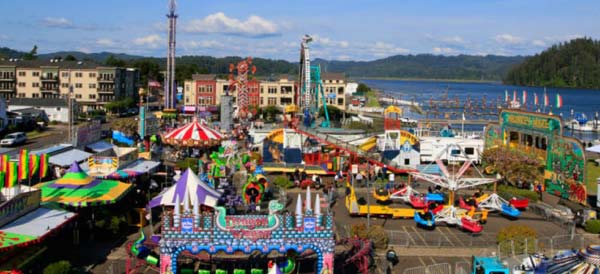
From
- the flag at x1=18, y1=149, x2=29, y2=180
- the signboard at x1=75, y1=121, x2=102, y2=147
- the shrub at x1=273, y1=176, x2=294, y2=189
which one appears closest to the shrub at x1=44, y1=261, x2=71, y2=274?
the flag at x1=18, y1=149, x2=29, y2=180

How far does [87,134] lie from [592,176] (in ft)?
116

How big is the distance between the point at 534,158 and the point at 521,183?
187cm

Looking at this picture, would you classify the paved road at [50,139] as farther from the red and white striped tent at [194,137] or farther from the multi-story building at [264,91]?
the multi-story building at [264,91]

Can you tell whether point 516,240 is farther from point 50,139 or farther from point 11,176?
point 50,139

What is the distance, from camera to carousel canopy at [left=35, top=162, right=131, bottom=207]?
26.0 m

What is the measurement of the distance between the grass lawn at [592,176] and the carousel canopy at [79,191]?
1045 inches

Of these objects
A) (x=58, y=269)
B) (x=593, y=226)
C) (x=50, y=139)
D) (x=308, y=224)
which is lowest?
(x=593, y=226)

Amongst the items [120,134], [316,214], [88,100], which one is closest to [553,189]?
[316,214]

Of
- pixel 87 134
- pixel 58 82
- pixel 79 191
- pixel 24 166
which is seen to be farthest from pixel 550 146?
pixel 58 82

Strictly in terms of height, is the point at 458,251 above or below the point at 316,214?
below

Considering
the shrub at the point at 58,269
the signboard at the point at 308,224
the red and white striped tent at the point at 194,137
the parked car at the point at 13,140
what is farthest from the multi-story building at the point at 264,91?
the signboard at the point at 308,224

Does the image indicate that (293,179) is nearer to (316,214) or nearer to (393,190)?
(393,190)

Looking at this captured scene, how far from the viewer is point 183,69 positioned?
15650 cm

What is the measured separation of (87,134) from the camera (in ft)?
137
